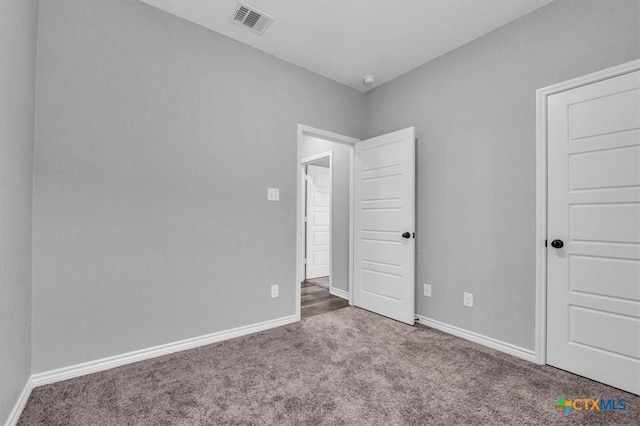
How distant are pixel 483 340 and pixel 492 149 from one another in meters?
1.67

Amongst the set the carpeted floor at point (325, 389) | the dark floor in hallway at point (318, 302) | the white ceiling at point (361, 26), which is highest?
the white ceiling at point (361, 26)

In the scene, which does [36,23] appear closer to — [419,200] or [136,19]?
[136,19]

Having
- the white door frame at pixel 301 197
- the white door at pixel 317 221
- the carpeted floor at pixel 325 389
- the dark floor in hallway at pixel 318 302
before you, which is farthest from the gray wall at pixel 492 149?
→ the white door at pixel 317 221

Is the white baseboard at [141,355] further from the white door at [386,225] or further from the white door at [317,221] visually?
the white door at [317,221]

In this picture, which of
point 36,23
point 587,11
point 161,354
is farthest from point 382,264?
point 36,23

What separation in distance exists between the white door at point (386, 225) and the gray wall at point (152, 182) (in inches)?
36.8

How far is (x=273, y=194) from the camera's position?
9.75 ft

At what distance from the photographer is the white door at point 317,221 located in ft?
17.6

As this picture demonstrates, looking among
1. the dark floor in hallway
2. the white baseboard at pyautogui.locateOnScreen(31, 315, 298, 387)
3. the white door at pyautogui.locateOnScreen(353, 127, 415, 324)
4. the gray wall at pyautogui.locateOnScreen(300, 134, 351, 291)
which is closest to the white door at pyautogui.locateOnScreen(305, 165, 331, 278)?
the dark floor in hallway

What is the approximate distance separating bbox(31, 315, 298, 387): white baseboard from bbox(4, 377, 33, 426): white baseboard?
0.07 meters

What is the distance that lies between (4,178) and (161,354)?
1601 mm

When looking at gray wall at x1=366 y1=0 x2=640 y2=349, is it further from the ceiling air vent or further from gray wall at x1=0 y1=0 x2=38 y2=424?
gray wall at x1=0 y1=0 x2=38 y2=424

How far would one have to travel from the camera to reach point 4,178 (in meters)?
1.39

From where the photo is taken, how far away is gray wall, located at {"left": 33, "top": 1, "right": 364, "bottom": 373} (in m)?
1.97
